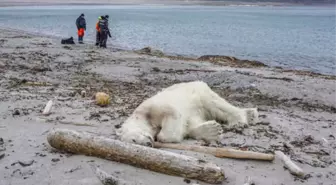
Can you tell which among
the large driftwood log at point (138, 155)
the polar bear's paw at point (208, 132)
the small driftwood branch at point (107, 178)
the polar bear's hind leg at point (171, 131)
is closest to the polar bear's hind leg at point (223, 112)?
the polar bear's paw at point (208, 132)

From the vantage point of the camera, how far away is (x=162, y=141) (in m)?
5.52

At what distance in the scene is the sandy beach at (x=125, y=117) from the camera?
4.74 m

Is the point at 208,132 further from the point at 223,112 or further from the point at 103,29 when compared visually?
the point at 103,29

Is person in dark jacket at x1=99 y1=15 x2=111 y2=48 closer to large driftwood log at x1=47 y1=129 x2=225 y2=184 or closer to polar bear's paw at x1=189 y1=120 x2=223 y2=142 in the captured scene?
polar bear's paw at x1=189 y1=120 x2=223 y2=142

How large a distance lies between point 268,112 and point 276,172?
11.4 ft

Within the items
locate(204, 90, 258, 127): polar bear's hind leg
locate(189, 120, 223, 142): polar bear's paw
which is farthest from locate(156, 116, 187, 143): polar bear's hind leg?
locate(204, 90, 258, 127): polar bear's hind leg

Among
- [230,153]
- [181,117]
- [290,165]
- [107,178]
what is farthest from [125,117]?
[290,165]

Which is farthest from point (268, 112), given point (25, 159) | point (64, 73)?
point (64, 73)

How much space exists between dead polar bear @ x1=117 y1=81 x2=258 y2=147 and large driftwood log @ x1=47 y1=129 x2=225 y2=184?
252mm

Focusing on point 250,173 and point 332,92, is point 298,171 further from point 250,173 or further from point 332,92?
point 332,92

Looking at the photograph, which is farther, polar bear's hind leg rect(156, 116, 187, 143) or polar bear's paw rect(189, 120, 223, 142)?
polar bear's paw rect(189, 120, 223, 142)

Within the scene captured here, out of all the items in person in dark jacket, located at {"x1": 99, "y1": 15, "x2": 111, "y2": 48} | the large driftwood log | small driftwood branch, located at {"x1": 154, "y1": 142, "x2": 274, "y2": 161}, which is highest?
the large driftwood log

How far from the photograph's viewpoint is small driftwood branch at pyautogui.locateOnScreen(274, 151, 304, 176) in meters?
4.84

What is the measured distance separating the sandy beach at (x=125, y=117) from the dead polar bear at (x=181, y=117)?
30cm
